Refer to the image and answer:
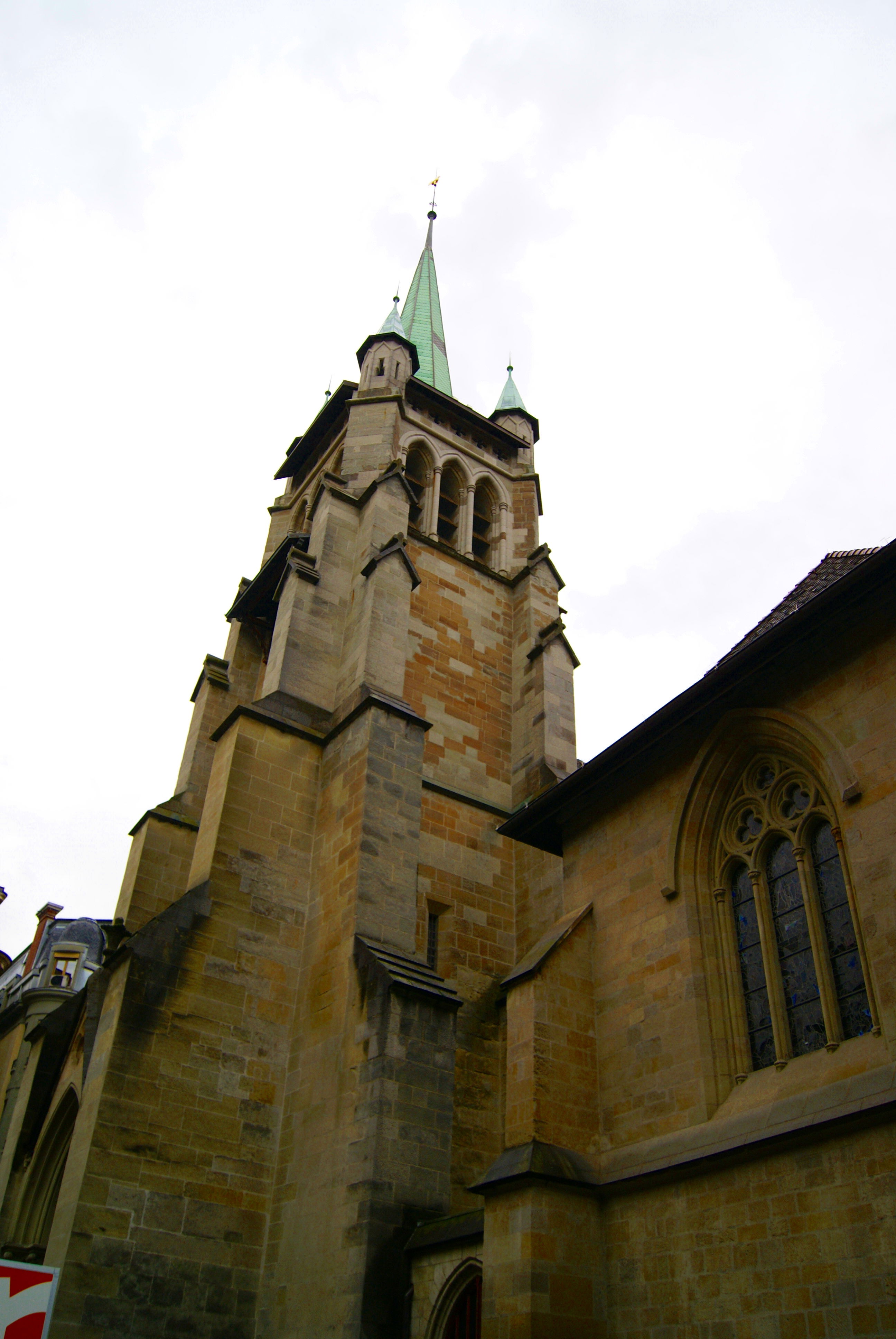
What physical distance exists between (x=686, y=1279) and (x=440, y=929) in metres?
7.74

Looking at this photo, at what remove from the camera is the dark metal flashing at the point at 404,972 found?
11734mm

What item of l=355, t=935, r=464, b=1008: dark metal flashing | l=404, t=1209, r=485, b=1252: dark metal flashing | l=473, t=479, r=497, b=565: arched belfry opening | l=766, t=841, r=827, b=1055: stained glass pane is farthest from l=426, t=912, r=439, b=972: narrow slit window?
l=473, t=479, r=497, b=565: arched belfry opening

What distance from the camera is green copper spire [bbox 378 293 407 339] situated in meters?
24.7

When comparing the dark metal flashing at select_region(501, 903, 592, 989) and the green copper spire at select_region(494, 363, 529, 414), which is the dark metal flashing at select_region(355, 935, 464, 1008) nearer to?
the dark metal flashing at select_region(501, 903, 592, 989)

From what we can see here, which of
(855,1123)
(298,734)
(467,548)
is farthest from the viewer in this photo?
(467,548)

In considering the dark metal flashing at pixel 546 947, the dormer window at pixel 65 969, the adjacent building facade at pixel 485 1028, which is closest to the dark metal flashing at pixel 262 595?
the adjacent building facade at pixel 485 1028

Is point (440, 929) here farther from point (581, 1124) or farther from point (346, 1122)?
point (581, 1124)

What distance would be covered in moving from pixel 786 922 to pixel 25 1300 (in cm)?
662

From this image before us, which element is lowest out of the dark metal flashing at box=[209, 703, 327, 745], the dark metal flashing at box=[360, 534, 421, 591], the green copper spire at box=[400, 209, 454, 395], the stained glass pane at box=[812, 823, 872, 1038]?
the stained glass pane at box=[812, 823, 872, 1038]

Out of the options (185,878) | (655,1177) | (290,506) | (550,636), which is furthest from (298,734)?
(290,506)

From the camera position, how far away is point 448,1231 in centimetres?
985

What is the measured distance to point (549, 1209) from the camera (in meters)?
8.89

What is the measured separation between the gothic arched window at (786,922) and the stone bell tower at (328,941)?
378 cm

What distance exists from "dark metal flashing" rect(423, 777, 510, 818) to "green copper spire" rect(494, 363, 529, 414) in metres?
13.1
